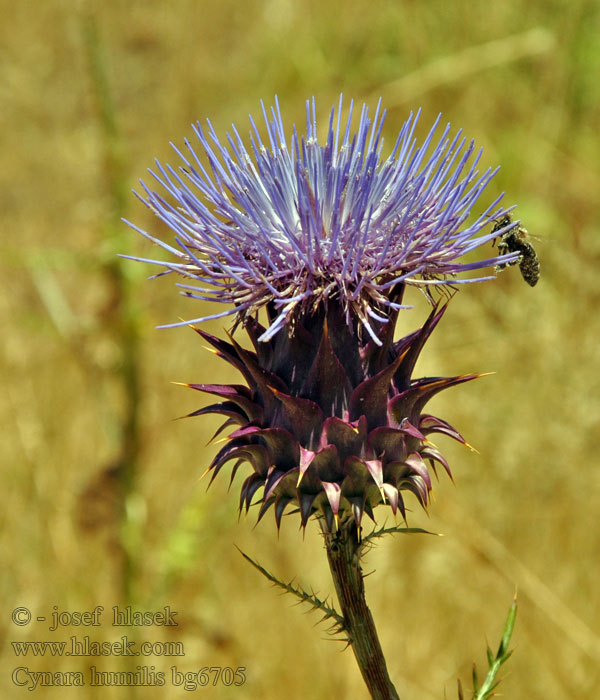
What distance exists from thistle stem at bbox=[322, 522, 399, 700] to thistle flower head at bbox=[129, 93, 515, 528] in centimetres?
7

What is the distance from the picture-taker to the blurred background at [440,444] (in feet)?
12.8

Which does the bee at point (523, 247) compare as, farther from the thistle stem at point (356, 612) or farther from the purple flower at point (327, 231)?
the thistle stem at point (356, 612)

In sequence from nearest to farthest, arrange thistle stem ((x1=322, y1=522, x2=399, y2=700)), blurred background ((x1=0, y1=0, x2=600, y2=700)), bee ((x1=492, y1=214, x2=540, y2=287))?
thistle stem ((x1=322, y1=522, x2=399, y2=700)) → bee ((x1=492, y1=214, x2=540, y2=287)) → blurred background ((x1=0, y1=0, x2=600, y2=700))

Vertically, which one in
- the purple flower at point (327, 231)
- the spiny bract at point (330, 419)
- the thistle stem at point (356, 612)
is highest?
the purple flower at point (327, 231)

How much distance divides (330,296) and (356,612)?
84cm

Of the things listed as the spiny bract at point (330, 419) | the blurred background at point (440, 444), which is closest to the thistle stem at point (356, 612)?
the spiny bract at point (330, 419)

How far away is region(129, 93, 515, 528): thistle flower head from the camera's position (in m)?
2.03

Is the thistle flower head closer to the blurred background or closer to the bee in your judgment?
the bee

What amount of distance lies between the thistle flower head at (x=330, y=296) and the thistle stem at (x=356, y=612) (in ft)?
0.22

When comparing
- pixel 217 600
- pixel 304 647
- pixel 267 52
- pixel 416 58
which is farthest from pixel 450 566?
pixel 267 52

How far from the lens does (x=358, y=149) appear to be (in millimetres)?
2180

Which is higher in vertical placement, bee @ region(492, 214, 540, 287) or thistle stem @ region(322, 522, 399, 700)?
bee @ region(492, 214, 540, 287)

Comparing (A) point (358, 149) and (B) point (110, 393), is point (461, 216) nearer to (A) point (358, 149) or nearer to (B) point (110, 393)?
(A) point (358, 149)

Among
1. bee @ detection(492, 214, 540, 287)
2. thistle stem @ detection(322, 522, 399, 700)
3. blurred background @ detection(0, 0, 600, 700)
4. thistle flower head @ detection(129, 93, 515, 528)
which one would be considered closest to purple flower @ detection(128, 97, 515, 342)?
thistle flower head @ detection(129, 93, 515, 528)
